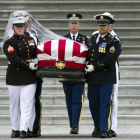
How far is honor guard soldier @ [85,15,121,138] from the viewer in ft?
26.5

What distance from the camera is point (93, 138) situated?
319 inches

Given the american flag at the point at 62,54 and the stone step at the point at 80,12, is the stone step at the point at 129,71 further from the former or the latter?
the american flag at the point at 62,54

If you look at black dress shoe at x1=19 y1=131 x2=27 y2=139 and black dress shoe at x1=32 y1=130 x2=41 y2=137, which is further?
black dress shoe at x1=32 y1=130 x2=41 y2=137

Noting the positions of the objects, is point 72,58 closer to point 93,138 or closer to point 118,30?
point 93,138

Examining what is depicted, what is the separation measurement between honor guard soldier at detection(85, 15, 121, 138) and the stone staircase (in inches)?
83.1

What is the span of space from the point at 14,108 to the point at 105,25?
6.15ft

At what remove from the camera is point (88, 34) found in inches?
527

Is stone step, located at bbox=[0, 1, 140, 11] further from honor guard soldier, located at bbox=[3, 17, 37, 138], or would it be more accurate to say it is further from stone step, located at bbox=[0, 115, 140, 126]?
honor guard soldier, located at bbox=[3, 17, 37, 138]

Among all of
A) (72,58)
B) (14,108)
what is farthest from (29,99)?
(72,58)

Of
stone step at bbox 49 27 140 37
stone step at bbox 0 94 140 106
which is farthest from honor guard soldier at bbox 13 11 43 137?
stone step at bbox 49 27 140 37

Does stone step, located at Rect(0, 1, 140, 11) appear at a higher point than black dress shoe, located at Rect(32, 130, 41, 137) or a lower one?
higher

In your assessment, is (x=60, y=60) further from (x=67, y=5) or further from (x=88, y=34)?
(x=67, y=5)

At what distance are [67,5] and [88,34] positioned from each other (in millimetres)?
1302

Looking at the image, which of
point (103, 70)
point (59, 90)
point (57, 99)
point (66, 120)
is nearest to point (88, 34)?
point (59, 90)
